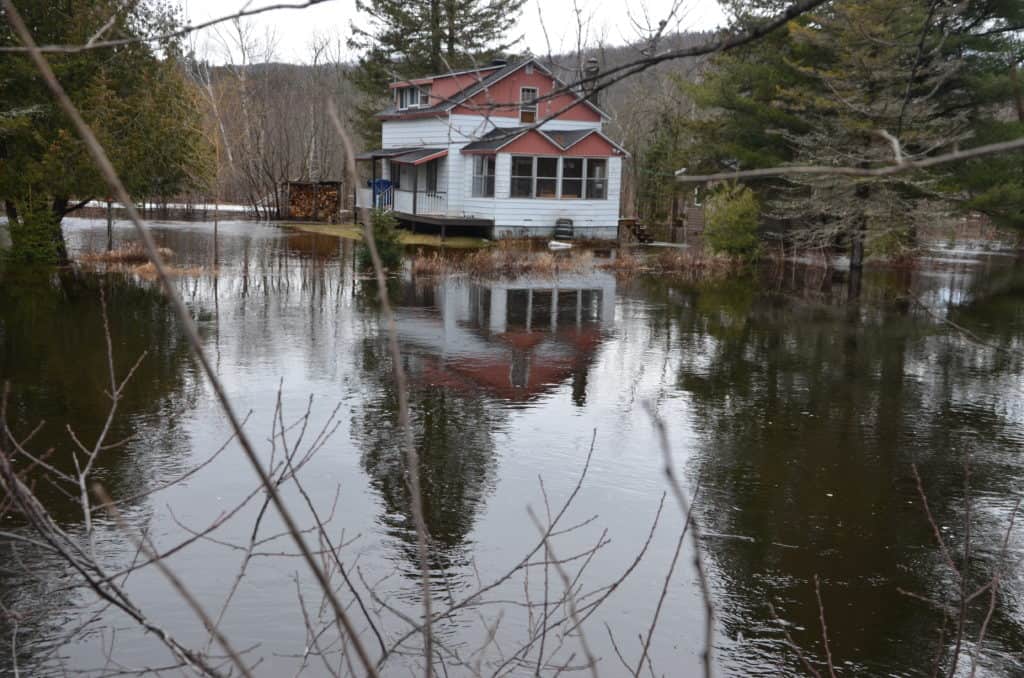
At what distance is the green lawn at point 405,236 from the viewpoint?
105ft

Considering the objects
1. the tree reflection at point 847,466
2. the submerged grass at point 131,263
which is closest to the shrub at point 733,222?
the tree reflection at point 847,466

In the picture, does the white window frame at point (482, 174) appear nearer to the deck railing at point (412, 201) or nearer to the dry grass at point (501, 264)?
the deck railing at point (412, 201)

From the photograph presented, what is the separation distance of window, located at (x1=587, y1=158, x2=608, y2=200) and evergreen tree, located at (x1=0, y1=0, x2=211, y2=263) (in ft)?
49.3

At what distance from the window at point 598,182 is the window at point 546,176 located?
1263 mm

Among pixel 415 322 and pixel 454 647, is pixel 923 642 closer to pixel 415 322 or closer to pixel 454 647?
pixel 454 647

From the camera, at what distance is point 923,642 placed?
6355mm

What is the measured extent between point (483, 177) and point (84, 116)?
1542 cm

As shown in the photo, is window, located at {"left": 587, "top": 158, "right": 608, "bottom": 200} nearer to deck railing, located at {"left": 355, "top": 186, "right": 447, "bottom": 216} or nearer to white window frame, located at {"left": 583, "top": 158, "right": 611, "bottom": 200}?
white window frame, located at {"left": 583, "top": 158, "right": 611, "bottom": 200}

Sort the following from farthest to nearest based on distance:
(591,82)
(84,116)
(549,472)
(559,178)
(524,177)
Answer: (559,178) → (524,177) → (84,116) → (549,472) → (591,82)

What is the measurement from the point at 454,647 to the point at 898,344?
12979 millimetres

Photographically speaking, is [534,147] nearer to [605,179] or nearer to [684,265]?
[605,179]

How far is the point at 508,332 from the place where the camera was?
16.8 metres

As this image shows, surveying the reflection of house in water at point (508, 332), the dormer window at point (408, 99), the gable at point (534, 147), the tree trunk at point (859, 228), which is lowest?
the reflection of house in water at point (508, 332)

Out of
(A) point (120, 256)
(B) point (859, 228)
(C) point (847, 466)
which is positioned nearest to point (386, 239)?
(A) point (120, 256)
